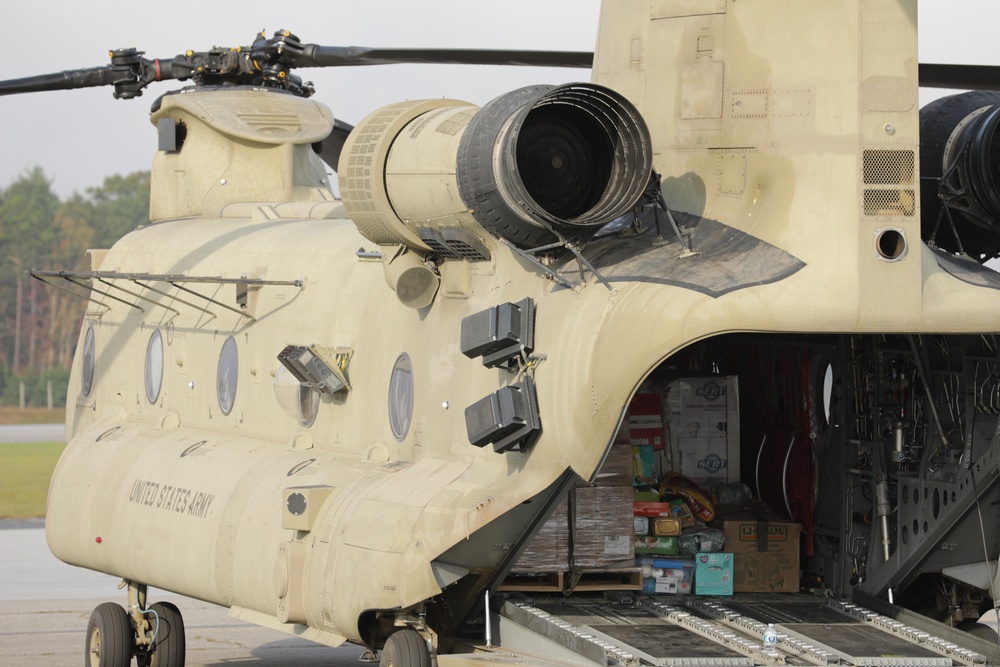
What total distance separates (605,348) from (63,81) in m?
8.61

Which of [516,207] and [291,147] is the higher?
[291,147]

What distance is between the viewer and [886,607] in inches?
422

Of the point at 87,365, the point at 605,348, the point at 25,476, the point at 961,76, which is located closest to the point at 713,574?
the point at 605,348

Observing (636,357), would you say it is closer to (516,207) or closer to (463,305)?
(516,207)

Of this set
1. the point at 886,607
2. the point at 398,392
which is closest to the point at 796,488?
the point at 886,607

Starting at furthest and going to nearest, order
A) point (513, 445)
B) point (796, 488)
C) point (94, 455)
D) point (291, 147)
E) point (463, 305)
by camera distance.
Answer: point (291, 147)
point (94, 455)
point (796, 488)
point (463, 305)
point (513, 445)

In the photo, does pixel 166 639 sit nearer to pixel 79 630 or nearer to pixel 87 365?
pixel 87 365

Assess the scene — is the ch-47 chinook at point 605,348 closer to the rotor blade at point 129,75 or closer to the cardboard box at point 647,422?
the cardboard box at point 647,422

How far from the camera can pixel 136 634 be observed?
1395 centimetres

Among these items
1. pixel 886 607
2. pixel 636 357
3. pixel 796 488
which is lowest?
pixel 886 607

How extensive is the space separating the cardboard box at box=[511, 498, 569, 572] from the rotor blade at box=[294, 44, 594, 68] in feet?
11.9

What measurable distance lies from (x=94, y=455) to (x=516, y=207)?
6.53m

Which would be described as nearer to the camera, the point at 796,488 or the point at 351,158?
the point at 351,158

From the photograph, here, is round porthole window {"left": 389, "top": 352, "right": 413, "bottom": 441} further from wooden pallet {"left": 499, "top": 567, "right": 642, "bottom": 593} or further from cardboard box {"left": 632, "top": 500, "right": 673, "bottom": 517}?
cardboard box {"left": 632, "top": 500, "right": 673, "bottom": 517}
